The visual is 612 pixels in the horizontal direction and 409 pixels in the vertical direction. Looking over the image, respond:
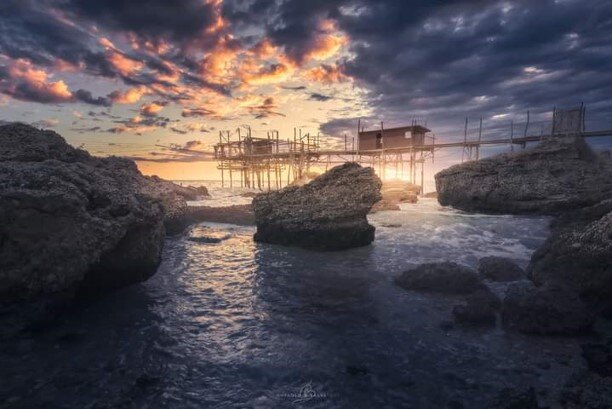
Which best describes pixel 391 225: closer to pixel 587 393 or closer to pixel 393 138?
pixel 587 393

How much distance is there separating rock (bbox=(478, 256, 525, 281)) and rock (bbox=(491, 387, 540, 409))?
20.1ft

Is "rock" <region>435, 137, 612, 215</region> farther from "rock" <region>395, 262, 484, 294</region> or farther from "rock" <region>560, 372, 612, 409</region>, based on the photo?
"rock" <region>560, 372, 612, 409</region>

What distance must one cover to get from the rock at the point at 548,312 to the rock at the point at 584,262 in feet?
1.70

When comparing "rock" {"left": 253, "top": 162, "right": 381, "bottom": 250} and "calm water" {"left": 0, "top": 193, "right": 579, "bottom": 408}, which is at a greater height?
"rock" {"left": 253, "top": 162, "right": 381, "bottom": 250}

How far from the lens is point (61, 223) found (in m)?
6.57

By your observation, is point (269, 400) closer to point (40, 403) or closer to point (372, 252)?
point (40, 403)

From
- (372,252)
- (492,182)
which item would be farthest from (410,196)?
(372,252)

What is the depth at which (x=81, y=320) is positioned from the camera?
702 cm

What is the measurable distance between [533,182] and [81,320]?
24.5m

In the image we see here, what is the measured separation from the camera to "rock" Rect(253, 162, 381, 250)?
14.3 metres

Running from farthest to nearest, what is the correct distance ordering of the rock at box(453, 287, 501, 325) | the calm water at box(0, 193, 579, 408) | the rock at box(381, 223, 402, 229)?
the rock at box(381, 223, 402, 229) → the rock at box(453, 287, 501, 325) → the calm water at box(0, 193, 579, 408)

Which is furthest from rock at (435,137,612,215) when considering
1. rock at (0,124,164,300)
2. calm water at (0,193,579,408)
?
rock at (0,124,164,300)

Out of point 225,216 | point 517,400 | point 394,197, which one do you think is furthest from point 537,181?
point 517,400

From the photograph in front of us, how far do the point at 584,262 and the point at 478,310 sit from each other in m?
2.85
